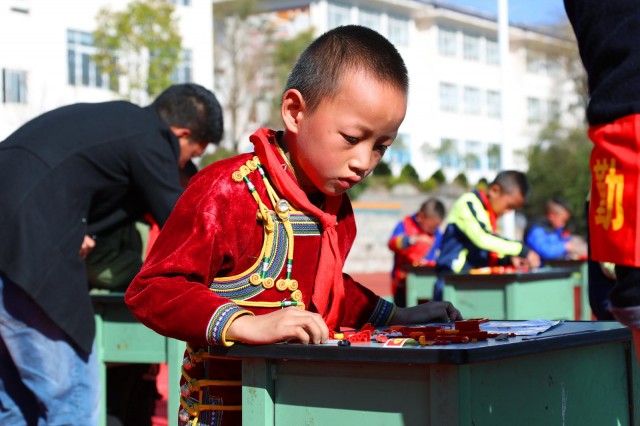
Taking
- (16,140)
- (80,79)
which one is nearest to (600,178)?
(16,140)

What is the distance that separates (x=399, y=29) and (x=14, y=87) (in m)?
30.1

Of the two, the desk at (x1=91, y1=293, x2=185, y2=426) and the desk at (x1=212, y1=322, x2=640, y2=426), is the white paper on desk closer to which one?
the desk at (x1=212, y1=322, x2=640, y2=426)

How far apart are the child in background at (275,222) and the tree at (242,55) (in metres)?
41.7

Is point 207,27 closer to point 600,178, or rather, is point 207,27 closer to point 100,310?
point 100,310

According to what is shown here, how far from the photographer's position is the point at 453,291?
27.1 feet

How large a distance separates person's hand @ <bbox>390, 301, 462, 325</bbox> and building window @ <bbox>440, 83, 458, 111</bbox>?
176ft

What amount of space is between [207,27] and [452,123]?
21419 millimetres

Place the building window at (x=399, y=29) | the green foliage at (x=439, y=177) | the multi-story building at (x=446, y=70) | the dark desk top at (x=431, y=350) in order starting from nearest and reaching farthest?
the dark desk top at (x=431, y=350), the green foliage at (x=439, y=177), the multi-story building at (x=446, y=70), the building window at (x=399, y=29)

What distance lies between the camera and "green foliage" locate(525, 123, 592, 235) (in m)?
42.9

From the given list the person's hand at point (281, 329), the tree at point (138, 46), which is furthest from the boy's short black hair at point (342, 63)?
the tree at point (138, 46)

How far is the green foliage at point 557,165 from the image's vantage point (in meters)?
42.9

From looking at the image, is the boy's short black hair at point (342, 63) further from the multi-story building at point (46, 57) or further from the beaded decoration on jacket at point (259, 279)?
the multi-story building at point (46, 57)

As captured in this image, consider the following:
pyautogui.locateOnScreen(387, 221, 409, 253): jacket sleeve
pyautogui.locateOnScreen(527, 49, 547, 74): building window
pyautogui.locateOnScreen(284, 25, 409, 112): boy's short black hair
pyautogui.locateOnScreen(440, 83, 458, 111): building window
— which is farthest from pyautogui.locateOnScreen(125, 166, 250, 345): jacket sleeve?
pyautogui.locateOnScreen(527, 49, 547, 74): building window

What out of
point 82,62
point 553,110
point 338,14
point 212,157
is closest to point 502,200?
point 212,157
